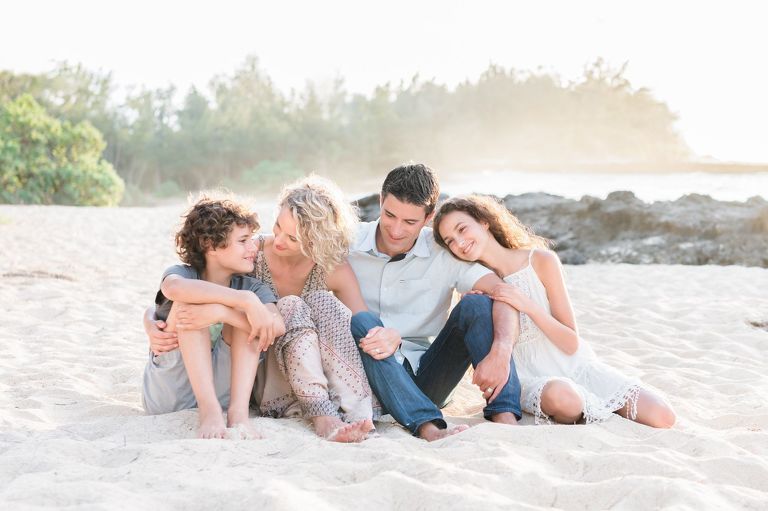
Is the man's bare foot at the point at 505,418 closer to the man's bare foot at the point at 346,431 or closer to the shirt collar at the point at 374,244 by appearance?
the man's bare foot at the point at 346,431

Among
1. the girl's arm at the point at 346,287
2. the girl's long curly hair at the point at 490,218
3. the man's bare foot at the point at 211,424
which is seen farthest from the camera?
the girl's long curly hair at the point at 490,218

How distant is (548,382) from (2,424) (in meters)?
2.10

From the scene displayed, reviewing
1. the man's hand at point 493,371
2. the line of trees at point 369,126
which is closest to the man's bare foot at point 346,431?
the man's hand at point 493,371

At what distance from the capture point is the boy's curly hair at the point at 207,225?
123 inches

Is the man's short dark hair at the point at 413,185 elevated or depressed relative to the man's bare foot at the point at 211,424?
elevated

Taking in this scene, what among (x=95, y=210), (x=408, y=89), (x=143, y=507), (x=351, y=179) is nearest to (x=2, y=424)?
(x=143, y=507)

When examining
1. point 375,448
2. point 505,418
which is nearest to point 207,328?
point 375,448

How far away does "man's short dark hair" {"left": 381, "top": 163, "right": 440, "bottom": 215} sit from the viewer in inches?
134

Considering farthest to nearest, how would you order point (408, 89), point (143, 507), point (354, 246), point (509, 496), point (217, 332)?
1. point (408, 89)
2. point (354, 246)
3. point (217, 332)
4. point (509, 496)
5. point (143, 507)

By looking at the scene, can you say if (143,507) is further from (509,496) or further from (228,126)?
(228,126)

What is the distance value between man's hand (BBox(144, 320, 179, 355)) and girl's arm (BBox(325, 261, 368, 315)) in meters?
0.69

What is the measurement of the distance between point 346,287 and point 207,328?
0.65m

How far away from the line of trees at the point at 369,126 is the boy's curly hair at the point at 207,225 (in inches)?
1013

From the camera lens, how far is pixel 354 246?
3.59 m
